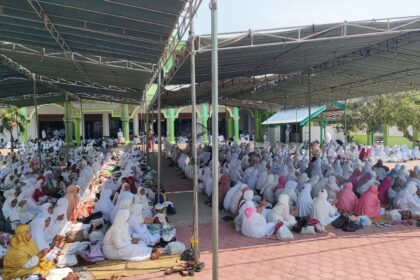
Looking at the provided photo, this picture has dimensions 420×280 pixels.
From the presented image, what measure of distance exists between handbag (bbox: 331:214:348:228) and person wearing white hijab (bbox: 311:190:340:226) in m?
0.06

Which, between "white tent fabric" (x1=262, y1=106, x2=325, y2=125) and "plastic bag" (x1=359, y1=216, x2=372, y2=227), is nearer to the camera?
"plastic bag" (x1=359, y1=216, x2=372, y2=227)

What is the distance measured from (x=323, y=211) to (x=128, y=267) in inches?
149

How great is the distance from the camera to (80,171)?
39.7 feet

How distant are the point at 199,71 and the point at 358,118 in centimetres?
1566

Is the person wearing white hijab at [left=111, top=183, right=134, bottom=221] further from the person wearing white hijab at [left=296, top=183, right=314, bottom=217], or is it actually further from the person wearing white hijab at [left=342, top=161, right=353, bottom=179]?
the person wearing white hijab at [left=342, top=161, right=353, bottom=179]

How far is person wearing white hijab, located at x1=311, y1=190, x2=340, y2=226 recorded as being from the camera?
737cm

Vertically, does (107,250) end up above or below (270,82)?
below

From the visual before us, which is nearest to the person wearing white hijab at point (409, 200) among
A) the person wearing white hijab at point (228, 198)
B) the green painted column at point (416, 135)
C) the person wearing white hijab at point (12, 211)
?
the person wearing white hijab at point (228, 198)

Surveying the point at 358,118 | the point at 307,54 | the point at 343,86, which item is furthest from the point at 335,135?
the point at 307,54

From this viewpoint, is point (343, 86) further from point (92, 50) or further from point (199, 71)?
point (92, 50)

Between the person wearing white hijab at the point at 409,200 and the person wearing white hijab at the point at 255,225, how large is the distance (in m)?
3.05

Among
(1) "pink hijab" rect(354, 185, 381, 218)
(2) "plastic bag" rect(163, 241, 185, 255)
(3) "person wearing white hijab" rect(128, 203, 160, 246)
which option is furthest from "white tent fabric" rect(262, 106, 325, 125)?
(2) "plastic bag" rect(163, 241, 185, 255)

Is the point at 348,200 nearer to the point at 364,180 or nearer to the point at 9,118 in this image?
the point at 364,180

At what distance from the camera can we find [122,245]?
228 inches
